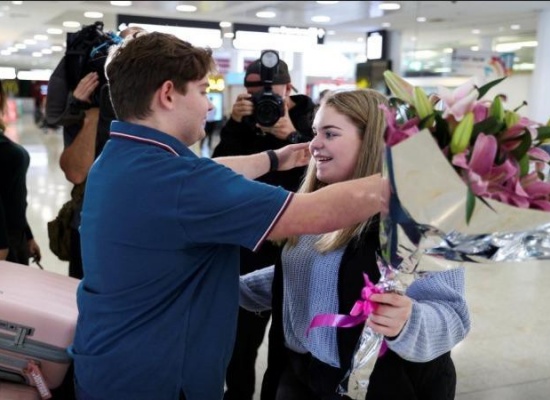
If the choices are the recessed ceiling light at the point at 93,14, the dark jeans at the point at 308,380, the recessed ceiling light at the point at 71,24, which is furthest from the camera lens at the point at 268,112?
the recessed ceiling light at the point at 71,24

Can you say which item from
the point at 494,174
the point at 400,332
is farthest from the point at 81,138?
the point at 494,174

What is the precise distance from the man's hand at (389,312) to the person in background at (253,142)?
4.00ft

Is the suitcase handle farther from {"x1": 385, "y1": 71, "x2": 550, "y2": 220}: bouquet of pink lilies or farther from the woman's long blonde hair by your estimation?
{"x1": 385, "y1": 71, "x2": 550, "y2": 220}: bouquet of pink lilies

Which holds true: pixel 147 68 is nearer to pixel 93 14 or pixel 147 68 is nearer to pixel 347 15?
pixel 347 15

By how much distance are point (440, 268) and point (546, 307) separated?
3.72m

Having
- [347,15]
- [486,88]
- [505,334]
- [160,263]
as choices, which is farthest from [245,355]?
[347,15]

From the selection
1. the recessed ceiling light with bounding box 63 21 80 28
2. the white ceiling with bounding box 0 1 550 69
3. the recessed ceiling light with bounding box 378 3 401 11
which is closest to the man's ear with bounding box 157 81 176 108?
the white ceiling with bounding box 0 1 550 69

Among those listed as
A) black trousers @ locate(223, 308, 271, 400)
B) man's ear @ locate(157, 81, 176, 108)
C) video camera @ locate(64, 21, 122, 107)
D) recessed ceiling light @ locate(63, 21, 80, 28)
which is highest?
recessed ceiling light @ locate(63, 21, 80, 28)

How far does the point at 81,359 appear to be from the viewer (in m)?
1.32

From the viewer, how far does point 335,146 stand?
150 centimetres

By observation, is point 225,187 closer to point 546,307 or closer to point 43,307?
point 43,307

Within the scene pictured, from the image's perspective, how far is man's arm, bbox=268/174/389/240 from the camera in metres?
1.14

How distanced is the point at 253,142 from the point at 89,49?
0.73m

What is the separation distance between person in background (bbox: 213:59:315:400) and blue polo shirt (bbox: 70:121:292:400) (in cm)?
107
